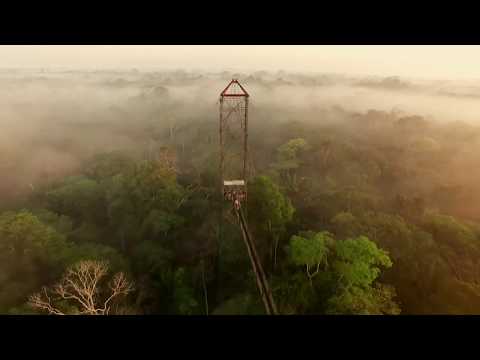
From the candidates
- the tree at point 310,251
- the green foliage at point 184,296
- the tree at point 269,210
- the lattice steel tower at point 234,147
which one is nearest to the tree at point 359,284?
the tree at point 310,251

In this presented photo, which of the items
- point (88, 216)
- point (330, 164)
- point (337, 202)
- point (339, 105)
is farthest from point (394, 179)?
point (88, 216)

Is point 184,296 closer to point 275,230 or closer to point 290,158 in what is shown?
point 275,230

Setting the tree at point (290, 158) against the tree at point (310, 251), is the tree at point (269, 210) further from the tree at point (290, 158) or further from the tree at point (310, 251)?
the tree at point (290, 158)

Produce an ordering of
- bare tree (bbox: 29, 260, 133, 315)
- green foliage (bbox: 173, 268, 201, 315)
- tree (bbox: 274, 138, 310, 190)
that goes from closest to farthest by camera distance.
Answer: bare tree (bbox: 29, 260, 133, 315)
green foliage (bbox: 173, 268, 201, 315)
tree (bbox: 274, 138, 310, 190)

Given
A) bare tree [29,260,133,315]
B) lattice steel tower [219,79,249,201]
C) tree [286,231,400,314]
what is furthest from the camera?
lattice steel tower [219,79,249,201]

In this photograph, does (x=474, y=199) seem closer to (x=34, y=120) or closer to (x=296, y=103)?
(x=296, y=103)

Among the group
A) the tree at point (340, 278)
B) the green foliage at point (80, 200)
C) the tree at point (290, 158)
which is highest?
the tree at point (290, 158)

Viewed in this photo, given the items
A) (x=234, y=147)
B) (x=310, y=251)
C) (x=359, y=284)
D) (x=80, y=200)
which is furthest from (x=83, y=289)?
(x=234, y=147)

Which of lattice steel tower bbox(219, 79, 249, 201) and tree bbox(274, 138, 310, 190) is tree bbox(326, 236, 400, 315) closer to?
lattice steel tower bbox(219, 79, 249, 201)

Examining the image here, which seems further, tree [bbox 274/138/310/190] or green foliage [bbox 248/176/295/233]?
tree [bbox 274/138/310/190]

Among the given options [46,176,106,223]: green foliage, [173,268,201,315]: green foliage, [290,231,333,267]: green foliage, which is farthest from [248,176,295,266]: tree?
[46,176,106,223]: green foliage
